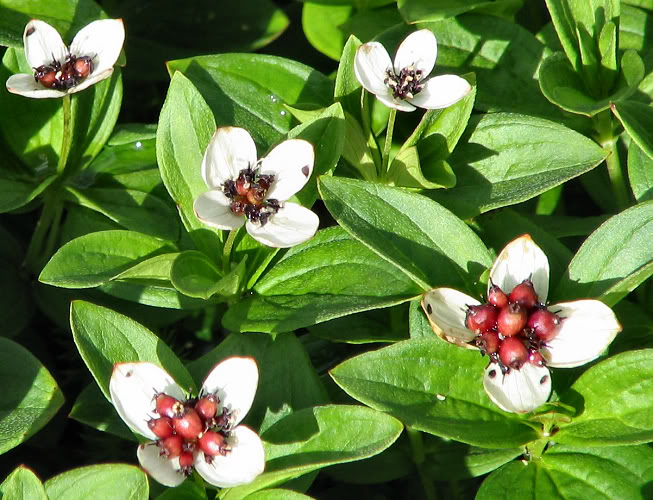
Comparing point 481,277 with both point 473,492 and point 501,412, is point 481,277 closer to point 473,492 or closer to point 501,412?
point 501,412

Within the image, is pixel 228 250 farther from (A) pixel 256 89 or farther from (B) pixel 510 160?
(B) pixel 510 160

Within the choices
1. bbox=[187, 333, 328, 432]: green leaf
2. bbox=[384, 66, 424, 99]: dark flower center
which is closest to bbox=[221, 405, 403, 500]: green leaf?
bbox=[187, 333, 328, 432]: green leaf

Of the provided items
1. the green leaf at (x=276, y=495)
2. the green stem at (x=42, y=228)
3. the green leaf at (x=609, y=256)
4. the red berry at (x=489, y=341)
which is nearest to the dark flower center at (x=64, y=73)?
the green stem at (x=42, y=228)

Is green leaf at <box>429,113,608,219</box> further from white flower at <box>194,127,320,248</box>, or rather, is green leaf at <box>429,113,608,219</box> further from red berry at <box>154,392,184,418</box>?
red berry at <box>154,392,184,418</box>

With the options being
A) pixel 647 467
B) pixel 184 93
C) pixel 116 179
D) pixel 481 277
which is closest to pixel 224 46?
pixel 116 179

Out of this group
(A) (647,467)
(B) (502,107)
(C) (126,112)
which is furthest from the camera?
(C) (126,112)

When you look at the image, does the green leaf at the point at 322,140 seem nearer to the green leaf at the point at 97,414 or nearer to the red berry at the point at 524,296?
the red berry at the point at 524,296
